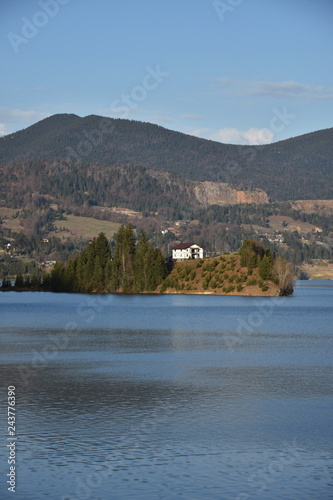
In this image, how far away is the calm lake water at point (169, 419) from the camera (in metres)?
32.2

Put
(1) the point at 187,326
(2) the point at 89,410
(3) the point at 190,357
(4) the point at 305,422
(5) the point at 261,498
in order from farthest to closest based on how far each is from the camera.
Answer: (1) the point at 187,326
(3) the point at 190,357
(2) the point at 89,410
(4) the point at 305,422
(5) the point at 261,498

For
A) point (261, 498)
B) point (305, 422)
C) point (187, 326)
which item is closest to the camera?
point (261, 498)

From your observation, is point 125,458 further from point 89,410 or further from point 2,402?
point 2,402

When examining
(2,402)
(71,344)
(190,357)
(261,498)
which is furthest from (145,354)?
(261,498)

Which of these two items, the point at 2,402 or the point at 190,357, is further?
the point at 190,357

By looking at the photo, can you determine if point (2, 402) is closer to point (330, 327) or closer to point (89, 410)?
point (89, 410)

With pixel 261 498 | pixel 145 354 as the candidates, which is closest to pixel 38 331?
pixel 145 354

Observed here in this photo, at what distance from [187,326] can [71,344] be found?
31.0m

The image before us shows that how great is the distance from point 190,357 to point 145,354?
525cm

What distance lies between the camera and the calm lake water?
32219 millimetres

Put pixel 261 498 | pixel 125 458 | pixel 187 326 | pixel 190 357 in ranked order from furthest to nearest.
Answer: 1. pixel 187 326
2. pixel 190 357
3. pixel 125 458
4. pixel 261 498

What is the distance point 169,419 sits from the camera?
44344 millimetres

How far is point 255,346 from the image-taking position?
88.6 meters

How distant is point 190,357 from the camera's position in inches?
2987
